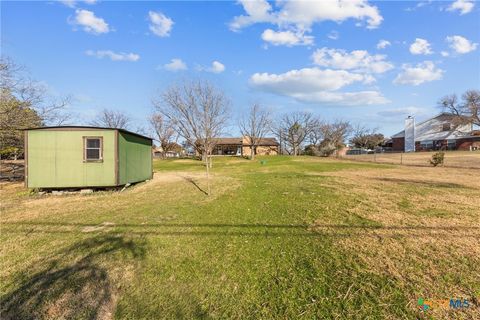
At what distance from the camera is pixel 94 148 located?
406 inches

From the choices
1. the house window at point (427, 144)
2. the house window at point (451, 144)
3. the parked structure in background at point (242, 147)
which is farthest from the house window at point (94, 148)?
the house window at point (451, 144)

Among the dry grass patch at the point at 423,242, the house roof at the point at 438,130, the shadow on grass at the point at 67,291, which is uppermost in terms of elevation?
the house roof at the point at 438,130

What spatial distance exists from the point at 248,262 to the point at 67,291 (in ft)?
7.80

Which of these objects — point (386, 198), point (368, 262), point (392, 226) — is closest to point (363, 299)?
point (368, 262)

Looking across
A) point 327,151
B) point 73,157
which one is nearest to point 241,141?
point 327,151

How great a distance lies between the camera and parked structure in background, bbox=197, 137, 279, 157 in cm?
5622

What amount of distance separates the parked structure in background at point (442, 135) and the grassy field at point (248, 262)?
51.6 meters

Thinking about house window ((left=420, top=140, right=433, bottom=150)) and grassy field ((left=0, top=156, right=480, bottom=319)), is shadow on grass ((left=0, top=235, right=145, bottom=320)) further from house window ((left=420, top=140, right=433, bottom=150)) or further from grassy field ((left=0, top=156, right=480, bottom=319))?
house window ((left=420, top=140, right=433, bottom=150))

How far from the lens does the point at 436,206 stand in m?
5.80

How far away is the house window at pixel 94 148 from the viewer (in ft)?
33.7

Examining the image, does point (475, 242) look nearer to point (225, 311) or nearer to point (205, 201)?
point (225, 311)

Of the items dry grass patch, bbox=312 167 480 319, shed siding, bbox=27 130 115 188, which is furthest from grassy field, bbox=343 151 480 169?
shed siding, bbox=27 130 115 188

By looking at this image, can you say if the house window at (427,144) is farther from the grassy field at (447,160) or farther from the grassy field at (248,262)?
the grassy field at (248,262)

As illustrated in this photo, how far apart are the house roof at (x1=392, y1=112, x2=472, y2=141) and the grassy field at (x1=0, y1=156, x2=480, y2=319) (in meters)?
52.6
